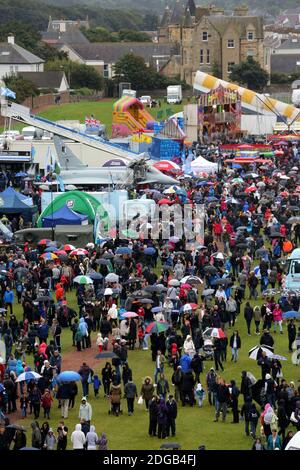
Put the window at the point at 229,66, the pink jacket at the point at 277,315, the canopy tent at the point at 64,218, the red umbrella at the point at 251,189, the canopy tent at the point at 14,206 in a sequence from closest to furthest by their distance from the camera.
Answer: the pink jacket at the point at 277,315, the canopy tent at the point at 64,218, the canopy tent at the point at 14,206, the red umbrella at the point at 251,189, the window at the point at 229,66

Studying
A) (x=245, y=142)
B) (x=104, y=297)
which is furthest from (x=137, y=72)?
(x=104, y=297)

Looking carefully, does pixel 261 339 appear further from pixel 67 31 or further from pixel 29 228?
pixel 67 31

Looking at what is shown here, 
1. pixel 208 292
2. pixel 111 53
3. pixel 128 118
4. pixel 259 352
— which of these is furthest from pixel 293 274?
pixel 111 53

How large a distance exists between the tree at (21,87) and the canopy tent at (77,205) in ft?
200

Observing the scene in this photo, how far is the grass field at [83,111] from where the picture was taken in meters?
104

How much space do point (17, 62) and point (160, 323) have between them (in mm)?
105833

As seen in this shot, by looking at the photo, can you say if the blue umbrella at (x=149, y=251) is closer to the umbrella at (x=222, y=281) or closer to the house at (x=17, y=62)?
the umbrella at (x=222, y=281)

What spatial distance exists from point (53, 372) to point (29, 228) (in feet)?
57.4

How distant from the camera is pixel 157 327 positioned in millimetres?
33781

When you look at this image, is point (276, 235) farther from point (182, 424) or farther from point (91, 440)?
point (91, 440)

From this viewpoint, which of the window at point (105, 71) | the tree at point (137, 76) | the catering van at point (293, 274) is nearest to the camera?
the catering van at point (293, 274)

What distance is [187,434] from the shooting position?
28.5 metres

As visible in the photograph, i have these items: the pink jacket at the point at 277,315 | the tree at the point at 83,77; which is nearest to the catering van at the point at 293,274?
the pink jacket at the point at 277,315

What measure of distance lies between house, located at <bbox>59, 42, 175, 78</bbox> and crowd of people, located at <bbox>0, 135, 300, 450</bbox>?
348 feet
